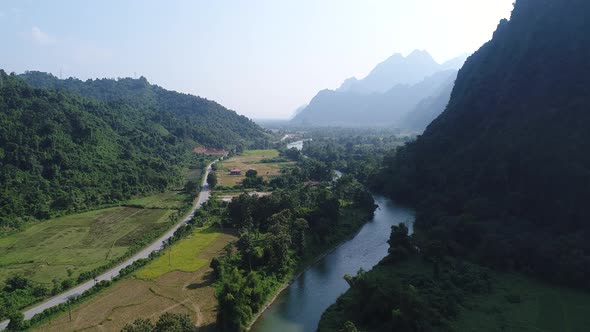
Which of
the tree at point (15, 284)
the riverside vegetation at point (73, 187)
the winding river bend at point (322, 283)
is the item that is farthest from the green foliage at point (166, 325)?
the tree at point (15, 284)

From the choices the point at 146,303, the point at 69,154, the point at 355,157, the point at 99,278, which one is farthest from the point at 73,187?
the point at 355,157

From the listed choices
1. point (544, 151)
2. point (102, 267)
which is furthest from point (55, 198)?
point (544, 151)

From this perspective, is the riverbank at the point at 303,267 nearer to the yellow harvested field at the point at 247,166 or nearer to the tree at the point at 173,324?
the tree at the point at 173,324

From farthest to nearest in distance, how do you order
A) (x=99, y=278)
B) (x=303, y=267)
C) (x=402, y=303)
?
1. (x=303, y=267)
2. (x=99, y=278)
3. (x=402, y=303)

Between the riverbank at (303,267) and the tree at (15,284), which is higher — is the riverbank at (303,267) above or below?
below

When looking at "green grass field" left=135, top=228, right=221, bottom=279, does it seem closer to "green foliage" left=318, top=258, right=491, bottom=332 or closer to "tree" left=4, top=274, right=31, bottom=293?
"tree" left=4, top=274, right=31, bottom=293

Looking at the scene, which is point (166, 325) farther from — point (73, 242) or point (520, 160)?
point (520, 160)
